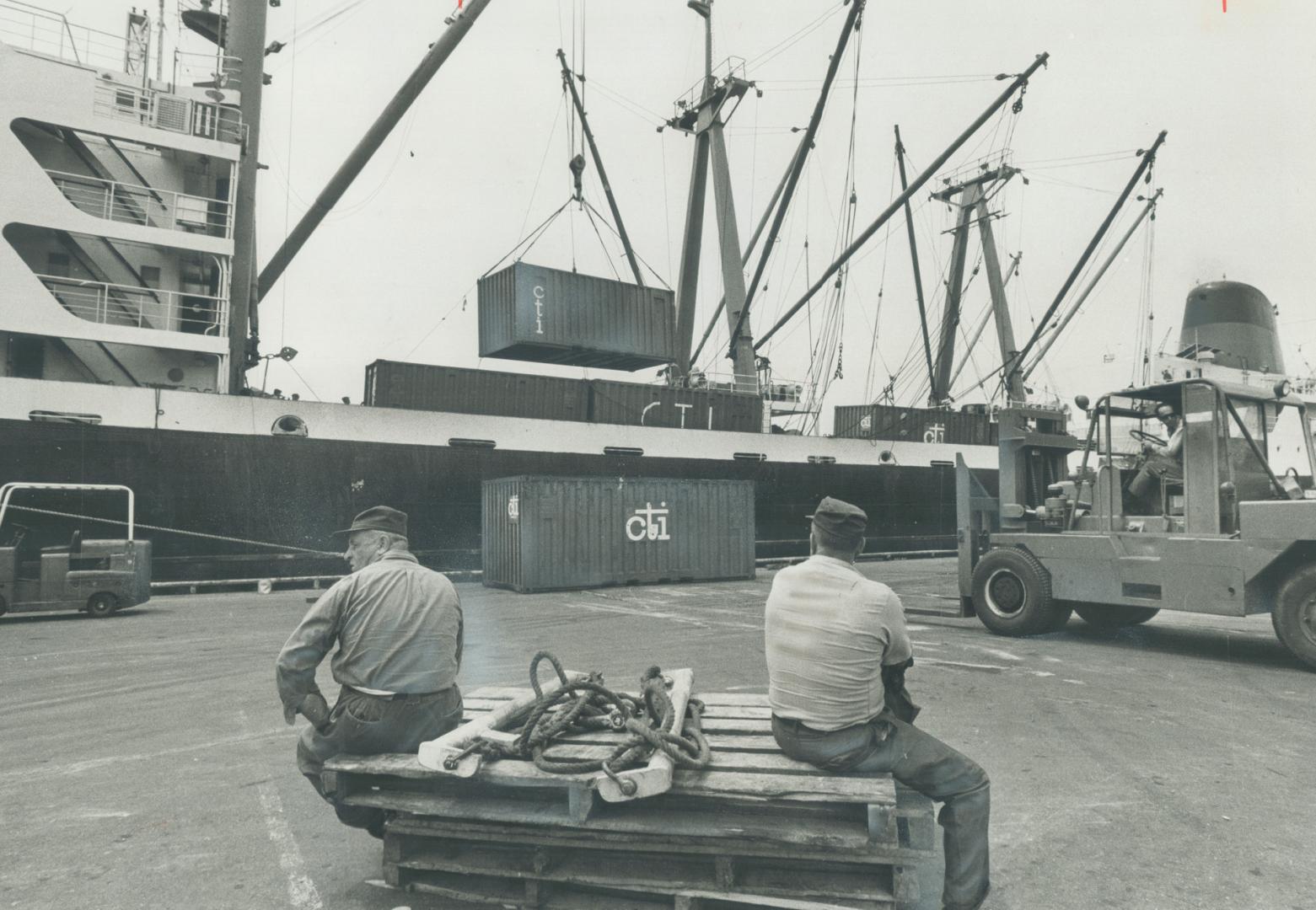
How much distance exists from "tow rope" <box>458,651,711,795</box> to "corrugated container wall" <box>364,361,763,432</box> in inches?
675

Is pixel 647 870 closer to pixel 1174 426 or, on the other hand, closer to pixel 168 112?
pixel 1174 426

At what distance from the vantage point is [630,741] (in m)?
3.17

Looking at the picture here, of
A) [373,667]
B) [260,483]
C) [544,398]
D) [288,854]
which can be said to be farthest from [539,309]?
[373,667]

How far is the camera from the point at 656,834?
290 cm

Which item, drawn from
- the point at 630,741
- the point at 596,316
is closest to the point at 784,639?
Result: the point at 630,741

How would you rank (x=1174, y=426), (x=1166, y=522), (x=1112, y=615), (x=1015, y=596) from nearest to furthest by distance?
(x=1166, y=522), (x=1174, y=426), (x=1015, y=596), (x=1112, y=615)

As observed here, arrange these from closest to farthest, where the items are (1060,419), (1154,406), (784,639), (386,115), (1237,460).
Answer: (784,639), (1237,460), (1154,406), (1060,419), (386,115)

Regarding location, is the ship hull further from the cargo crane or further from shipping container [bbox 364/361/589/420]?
the cargo crane

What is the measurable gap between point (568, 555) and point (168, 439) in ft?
27.4

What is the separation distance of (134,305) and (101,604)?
26.9 feet

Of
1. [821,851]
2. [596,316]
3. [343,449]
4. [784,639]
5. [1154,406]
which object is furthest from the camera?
[596,316]

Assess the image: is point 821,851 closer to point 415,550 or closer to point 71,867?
point 71,867

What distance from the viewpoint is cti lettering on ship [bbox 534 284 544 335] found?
76.3 ft

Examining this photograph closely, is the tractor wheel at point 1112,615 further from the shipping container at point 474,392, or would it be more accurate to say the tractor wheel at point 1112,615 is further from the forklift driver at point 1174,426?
the shipping container at point 474,392
